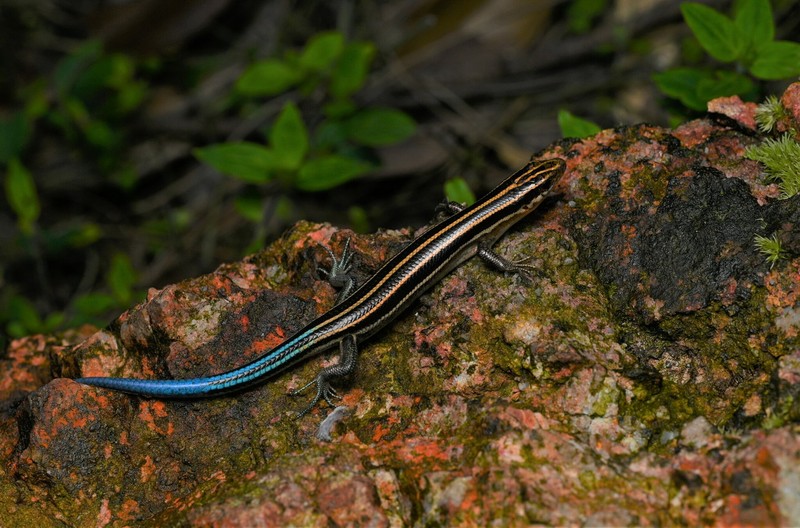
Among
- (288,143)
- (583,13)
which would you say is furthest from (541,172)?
(583,13)

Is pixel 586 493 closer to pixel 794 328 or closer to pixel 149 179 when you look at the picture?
pixel 794 328

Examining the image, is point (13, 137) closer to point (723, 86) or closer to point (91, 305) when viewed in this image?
point (91, 305)

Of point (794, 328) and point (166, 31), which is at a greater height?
point (166, 31)

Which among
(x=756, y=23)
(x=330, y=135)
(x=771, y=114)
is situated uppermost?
(x=330, y=135)

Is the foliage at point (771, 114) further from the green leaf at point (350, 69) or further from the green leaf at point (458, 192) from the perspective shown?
the green leaf at point (350, 69)

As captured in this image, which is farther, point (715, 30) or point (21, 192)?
point (21, 192)

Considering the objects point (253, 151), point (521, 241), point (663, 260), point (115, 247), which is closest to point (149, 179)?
point (115, 247)

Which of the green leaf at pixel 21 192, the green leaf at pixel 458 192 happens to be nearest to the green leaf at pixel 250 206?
the green leaf at pixel 21 192
